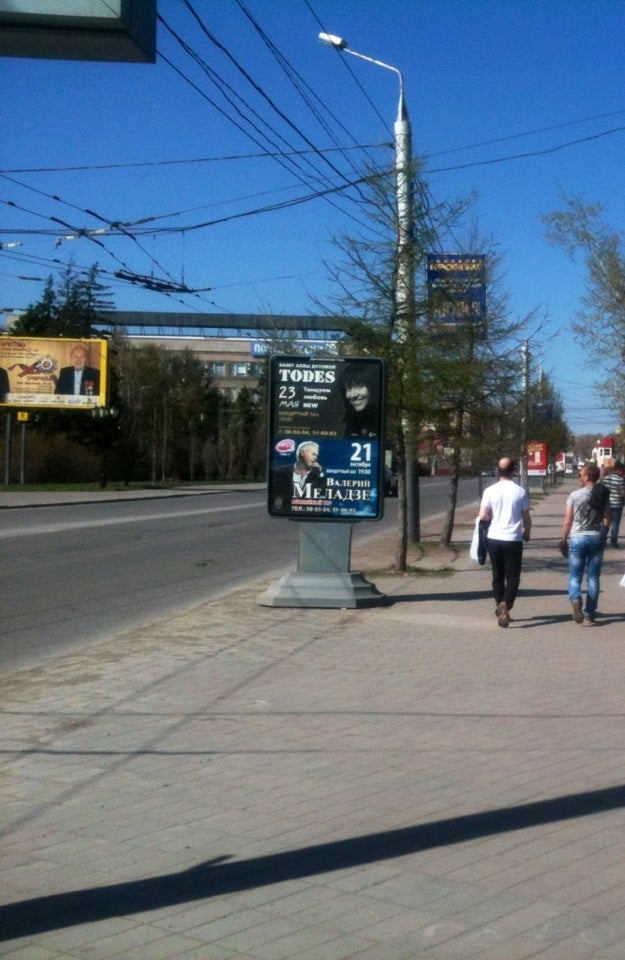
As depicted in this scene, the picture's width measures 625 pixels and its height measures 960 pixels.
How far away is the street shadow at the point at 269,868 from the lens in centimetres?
463

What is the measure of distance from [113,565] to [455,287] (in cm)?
715

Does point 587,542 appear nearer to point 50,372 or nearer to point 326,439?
point 326,439

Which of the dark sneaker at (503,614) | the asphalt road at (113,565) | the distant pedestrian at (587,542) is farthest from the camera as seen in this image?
the asphalt road at (113,565)

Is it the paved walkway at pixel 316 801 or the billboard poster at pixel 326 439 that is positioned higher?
the billboard poster at pixel 326 439

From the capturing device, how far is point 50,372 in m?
54.3

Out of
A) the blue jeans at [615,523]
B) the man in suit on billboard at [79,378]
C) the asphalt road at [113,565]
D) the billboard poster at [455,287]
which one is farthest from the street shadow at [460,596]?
the man in suit on billboard at [79,378]

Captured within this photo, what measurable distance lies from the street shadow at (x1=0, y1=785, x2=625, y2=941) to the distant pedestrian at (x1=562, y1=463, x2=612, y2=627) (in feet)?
20.1

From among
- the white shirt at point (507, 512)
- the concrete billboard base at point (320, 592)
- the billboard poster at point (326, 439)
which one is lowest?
the concrete billboard base at point (320, 592)

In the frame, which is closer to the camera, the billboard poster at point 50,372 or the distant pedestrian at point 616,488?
the distant pedestrian at point 616,488

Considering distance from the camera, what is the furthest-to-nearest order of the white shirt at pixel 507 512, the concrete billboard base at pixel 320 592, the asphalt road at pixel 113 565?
the concrete billboard base at pixel 320 592 → the asphalt road at pixel 113 565 → the white shirt at pixel 507 512

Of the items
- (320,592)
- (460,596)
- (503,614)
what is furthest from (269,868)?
(460,596)

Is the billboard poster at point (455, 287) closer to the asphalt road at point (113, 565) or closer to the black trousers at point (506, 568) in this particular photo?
the asphalt road at point (113, 565)

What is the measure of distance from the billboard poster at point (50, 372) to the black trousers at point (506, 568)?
44.0m

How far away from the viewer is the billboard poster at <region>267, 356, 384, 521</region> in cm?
1339
